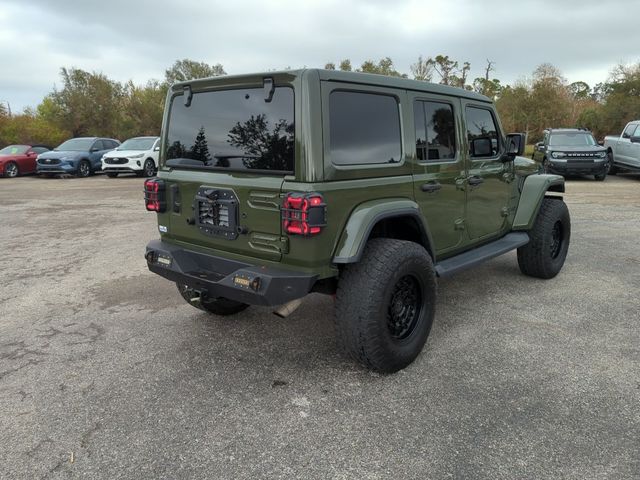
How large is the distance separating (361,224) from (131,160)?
53.1 ft

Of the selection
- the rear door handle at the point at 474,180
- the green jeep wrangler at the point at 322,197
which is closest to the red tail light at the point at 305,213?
the green jeep wrangler at the point at 322,197

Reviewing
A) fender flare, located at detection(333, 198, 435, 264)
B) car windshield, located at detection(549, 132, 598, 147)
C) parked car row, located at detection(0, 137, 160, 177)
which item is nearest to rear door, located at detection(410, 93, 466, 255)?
fender flare, located at detection(333, 198, 435, 264)

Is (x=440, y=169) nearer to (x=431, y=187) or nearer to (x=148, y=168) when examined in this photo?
(x=431, y=187)

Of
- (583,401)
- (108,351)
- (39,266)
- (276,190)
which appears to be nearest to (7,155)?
(39,266)

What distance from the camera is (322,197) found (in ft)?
9.23

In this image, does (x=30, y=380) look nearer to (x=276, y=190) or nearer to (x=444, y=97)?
(x=276, y=190)

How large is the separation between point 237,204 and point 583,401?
95.5 inches

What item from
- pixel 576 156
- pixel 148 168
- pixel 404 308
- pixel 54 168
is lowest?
pixel 404 308

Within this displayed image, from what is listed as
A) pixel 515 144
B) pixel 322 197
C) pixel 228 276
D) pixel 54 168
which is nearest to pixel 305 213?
pixel 322 197

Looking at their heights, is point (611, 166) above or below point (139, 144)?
below

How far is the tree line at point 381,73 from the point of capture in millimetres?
29062

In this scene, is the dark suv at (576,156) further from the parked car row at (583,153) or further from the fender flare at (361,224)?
the fender flare at (361,224)

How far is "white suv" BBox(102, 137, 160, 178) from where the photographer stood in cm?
1738

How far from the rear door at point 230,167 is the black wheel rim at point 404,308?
0.89 meters
